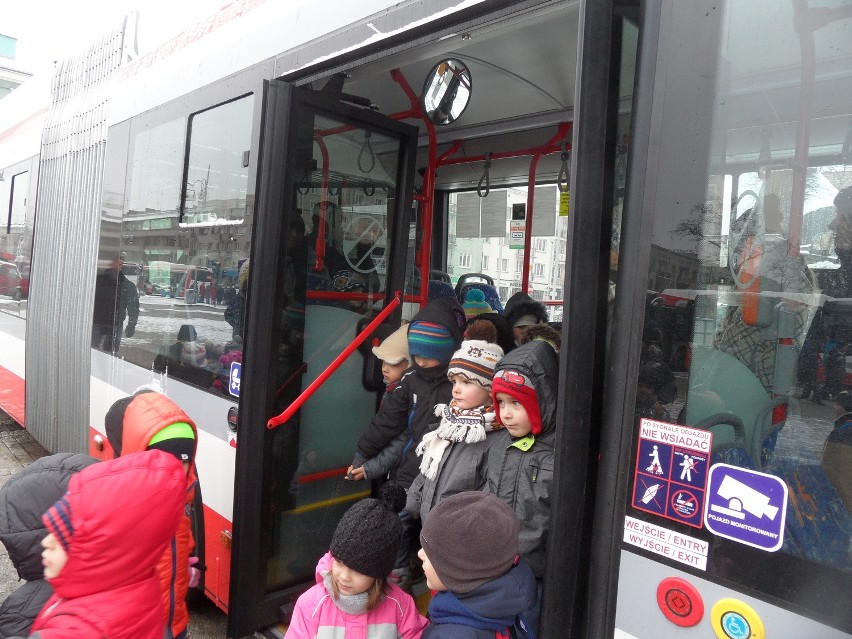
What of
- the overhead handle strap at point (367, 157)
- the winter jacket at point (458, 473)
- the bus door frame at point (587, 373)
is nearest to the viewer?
the bus door frame at point (587, 373)

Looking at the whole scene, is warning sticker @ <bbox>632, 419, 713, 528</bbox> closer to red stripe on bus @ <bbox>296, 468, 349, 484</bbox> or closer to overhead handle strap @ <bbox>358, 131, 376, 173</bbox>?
red stripe on bus @ <bbox>296, 468, 349, 484</bbox>

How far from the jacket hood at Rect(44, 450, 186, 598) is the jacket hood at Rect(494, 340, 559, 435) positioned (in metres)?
0.97

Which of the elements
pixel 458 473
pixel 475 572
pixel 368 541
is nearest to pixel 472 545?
pixel 475 572

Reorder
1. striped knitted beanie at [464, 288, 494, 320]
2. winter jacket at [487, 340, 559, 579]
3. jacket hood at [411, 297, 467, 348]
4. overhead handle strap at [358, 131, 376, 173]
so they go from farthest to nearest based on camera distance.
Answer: striped knitted beanie at [464, 288, 494, 320]
overhead handle strap at [358, 131, 376, 173]
jacket hood at [411, 297, 467, 348]
winter jacket at [487, 340, 559, 579]

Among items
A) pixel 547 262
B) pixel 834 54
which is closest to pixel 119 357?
pixel 547 262

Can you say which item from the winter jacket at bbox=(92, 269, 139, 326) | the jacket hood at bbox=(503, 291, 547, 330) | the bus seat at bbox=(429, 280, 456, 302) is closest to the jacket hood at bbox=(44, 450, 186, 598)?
the winter jacket at bbox=(92, 269, 139, 326)

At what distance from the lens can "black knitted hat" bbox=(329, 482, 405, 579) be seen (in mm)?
1721

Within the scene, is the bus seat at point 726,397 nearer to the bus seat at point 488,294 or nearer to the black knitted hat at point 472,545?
the black knitted hat at point 472,545

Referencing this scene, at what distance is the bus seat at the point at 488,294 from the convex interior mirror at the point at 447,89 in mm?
1872

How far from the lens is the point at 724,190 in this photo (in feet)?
4.17

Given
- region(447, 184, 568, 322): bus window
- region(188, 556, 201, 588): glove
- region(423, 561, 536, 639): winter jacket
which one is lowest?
region(188, 556, 201, 588): glove

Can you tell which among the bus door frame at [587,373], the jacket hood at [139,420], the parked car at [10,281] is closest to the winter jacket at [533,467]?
the bus door frame at [587,373]

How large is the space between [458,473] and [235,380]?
1025mm

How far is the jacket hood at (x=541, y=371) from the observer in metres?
1.93
